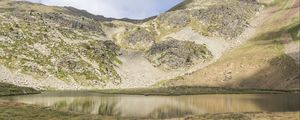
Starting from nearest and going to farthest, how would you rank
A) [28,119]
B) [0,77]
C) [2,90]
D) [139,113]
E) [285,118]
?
[28,119]
[285,118]
[139,113]
[2,90]
[0,77]

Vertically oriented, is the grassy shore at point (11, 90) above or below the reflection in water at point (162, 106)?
above

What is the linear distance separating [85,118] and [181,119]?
18.0 meters

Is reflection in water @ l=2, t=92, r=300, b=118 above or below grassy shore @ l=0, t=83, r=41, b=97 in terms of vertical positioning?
below

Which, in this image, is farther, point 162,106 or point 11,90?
point 11,90

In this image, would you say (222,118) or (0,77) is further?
(0,77)

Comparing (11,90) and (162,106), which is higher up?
(11,90)

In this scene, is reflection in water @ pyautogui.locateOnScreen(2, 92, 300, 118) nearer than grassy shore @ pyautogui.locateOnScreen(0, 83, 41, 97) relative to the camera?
Yes

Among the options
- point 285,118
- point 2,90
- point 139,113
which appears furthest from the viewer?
point 2,90

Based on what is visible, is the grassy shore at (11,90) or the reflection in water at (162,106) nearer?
the reflection in water at (162,106)

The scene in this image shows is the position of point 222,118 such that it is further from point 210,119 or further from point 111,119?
point 111,119

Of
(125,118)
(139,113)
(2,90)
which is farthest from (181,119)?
(2,90)

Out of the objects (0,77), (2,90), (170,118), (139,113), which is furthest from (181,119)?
(0,77)

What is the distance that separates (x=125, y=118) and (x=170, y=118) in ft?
28.7

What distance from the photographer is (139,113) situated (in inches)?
3607
